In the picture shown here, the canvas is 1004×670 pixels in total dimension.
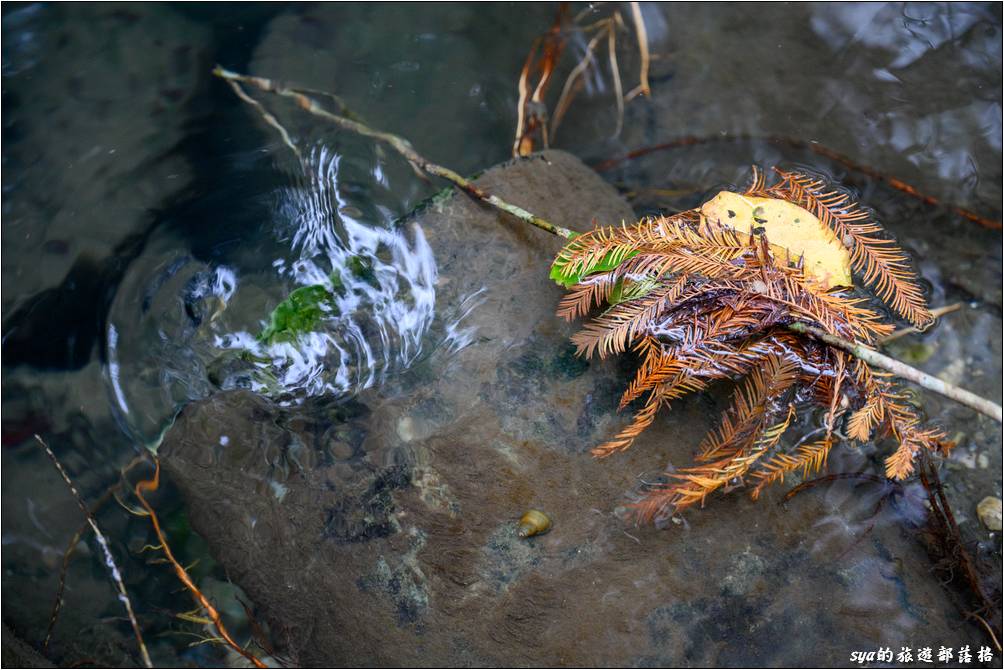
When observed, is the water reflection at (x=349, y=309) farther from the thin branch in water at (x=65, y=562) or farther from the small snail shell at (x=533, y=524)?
the thin branch in water at (x=65, y=562)

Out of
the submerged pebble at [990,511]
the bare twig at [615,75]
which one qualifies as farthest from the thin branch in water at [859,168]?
the submerged pebble at [990,511]

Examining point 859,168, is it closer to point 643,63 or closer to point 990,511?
point 643,63

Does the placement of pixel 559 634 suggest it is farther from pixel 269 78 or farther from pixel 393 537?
pixel 269 78

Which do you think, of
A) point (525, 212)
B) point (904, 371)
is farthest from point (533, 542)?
point (904, 371)

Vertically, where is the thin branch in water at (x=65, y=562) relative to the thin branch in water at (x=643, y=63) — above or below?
below

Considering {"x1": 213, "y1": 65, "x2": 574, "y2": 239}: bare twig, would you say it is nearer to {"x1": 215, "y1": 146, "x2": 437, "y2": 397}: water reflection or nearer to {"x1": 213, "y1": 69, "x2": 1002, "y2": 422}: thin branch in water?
{"x1": 213, "y1": 69, "x2": 1002, "y2": 422}: thin branch in water

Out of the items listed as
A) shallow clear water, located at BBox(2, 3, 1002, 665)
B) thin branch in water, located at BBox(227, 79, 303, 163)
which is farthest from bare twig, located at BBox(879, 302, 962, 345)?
thin branch in water, located at BBox(227, 79, 303, 163)

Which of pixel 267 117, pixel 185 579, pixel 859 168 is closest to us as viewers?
pixel 185 579
